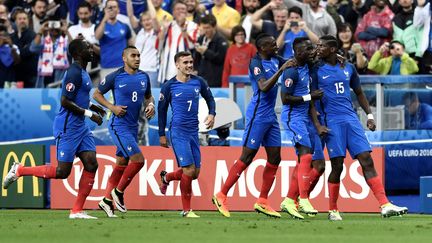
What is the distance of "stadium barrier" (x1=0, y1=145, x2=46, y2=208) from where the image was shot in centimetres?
2250

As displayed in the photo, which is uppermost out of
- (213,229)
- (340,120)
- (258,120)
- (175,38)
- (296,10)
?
(296,10)

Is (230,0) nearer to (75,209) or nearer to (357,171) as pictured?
(357,171)

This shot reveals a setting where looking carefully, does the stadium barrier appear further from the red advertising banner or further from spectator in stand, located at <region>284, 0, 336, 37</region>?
spectator in stand, located at <region>284, 0, 336, 37</region>

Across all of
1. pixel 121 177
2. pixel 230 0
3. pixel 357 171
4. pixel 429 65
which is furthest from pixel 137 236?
pixel 230 0

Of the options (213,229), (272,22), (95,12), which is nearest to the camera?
(213,229)

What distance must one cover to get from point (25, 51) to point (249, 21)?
15.3 ft

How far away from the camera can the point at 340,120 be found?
17984mm

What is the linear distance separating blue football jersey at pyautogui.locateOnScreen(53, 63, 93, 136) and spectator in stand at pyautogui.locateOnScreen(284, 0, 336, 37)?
7.01m

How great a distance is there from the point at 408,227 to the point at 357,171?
4983mm

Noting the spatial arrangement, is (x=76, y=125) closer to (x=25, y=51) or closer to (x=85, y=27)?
(x=85, y=27)

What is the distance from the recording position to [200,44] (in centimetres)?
2453

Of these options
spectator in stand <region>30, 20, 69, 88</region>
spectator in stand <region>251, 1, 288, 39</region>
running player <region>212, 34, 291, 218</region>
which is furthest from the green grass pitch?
spectator in stand <region>30, 20, 69, 88</region>

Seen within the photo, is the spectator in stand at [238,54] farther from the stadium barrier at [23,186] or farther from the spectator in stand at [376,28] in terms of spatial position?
the stadium barrier at [23,186]

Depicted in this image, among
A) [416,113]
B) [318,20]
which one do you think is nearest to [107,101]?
[416,113]
